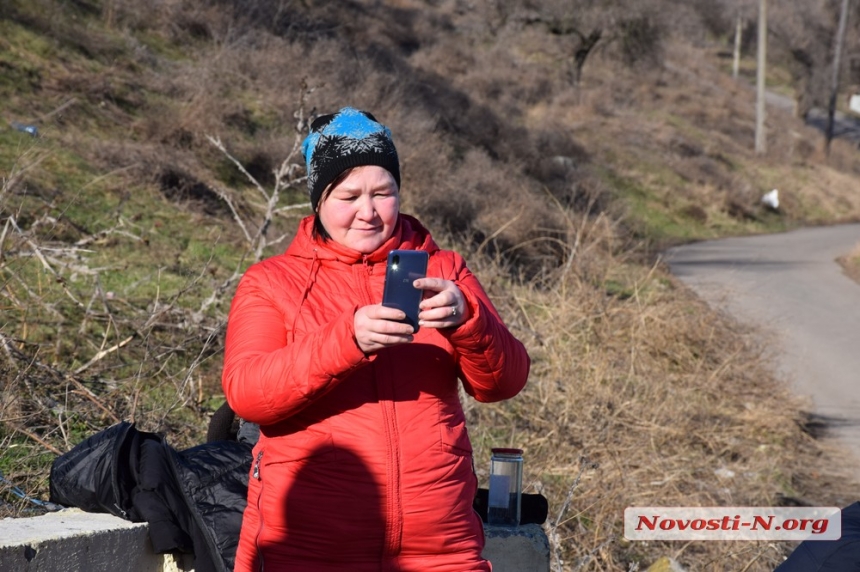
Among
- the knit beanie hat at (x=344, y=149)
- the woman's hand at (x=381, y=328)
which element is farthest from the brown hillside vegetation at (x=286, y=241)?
the woman's hand at (x=381, y=328)

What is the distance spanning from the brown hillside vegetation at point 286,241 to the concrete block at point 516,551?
0.64m

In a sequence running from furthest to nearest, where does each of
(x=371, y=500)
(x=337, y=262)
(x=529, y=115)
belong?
(x=529, y=115) < (x=337, y=262) < (x=371, y=500)

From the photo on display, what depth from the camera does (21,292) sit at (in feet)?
21.9

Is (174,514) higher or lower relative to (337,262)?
lower

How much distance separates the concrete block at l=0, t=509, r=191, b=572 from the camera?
2.52m

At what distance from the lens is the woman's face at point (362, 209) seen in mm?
2439

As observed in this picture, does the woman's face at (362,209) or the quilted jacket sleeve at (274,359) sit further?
the woman's face at (362,209)

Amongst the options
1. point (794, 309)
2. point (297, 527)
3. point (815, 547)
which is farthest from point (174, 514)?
point (794, 309)

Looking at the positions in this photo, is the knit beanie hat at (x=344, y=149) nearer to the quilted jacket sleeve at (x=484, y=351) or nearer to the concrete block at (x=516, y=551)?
the quilted jacket sleeve at (x=484, y=351)

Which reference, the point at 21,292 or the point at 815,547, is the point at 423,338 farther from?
the point at 21,292

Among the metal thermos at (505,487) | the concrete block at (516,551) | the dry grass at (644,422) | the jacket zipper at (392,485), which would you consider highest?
the jacket zipper at (392,485)

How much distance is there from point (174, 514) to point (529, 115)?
26381 mm

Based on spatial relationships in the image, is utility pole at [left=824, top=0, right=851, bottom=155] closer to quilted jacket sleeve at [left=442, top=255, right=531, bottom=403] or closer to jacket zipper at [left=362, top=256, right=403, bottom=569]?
quilted jacket sleeve at [left=442, top=255, right=531, bottom=403]

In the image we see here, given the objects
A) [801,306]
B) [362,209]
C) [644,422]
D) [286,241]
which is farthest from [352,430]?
[801,306]
